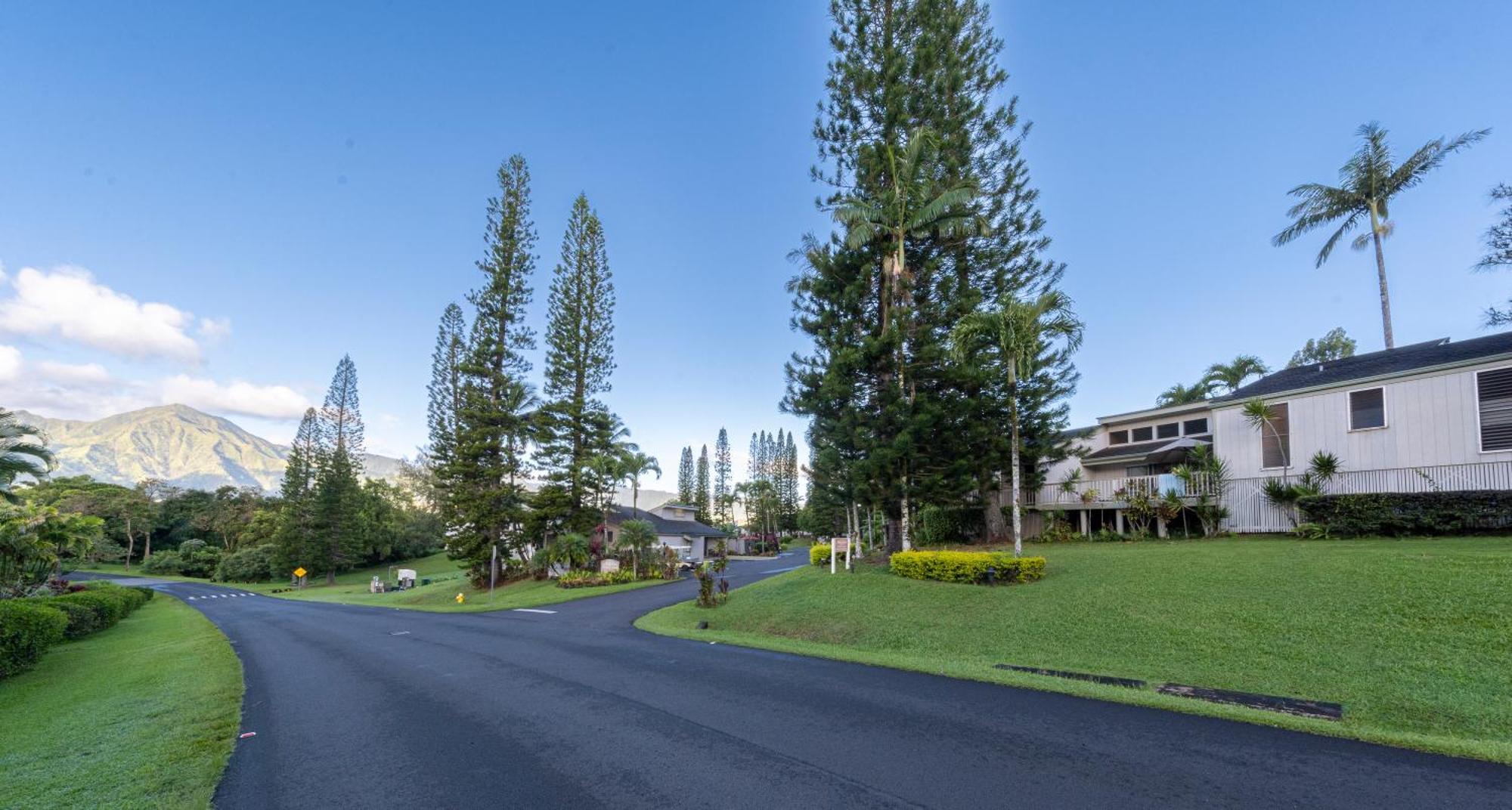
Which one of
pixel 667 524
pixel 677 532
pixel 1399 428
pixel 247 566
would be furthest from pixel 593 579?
pixel 247 566

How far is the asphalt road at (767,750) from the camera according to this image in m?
3.98

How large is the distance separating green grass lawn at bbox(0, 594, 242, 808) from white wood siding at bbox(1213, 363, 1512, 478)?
21.3 m

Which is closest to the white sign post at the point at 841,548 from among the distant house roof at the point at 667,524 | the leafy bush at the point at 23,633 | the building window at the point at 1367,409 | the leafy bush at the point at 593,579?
the leafy bush at the point at 593,579

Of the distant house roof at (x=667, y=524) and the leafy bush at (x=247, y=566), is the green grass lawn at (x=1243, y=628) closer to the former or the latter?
the distant house roof at (x=667, y=524)

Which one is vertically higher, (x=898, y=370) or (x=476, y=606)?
(x=898, y=370)

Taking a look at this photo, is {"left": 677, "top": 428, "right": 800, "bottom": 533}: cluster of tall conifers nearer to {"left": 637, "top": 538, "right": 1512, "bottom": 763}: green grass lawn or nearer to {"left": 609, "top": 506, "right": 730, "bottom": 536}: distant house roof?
{"left": 609, "top": 506, "right": 730, "bottom": 536}: distant house roof

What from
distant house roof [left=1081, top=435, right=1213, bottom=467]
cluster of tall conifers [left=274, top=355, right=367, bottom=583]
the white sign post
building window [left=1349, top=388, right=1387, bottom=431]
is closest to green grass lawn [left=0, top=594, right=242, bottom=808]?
the white sign post

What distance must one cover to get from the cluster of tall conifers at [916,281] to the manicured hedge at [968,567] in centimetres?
250

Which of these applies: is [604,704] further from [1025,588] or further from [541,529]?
[541,529]

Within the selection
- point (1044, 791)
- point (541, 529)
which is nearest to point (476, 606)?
point (541, 529)

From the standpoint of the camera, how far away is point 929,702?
625 centimetres

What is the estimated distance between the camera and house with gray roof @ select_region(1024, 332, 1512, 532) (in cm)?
1295

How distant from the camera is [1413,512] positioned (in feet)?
40.7

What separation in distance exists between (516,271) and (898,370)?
80.9ft
